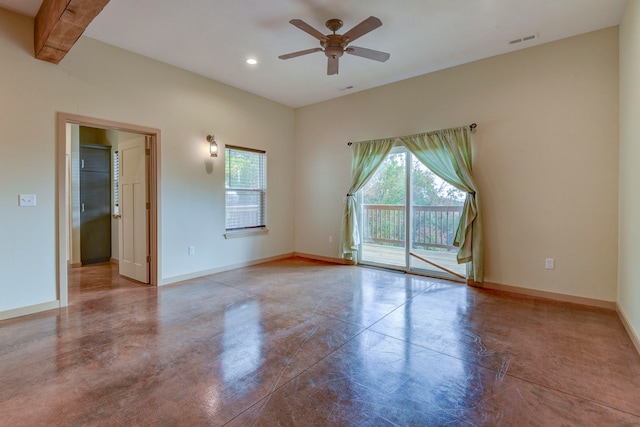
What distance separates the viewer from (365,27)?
280 cm

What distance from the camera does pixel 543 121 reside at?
3721mm

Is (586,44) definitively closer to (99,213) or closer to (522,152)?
(522,152)

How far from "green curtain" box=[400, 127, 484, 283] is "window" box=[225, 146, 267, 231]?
9.78 ft

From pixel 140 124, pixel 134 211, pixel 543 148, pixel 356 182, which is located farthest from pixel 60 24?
pixel 543 148

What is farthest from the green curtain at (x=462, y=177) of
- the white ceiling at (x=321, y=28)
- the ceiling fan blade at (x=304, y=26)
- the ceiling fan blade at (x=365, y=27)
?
the ceiling fan blade at (x=304, y=26)

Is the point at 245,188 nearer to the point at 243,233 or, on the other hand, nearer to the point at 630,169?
the point at 243,233

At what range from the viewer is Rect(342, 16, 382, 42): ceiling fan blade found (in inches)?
104

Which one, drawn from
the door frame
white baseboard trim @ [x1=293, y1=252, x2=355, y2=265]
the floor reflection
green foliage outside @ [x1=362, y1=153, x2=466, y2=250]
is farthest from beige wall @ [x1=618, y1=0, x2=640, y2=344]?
the door frame

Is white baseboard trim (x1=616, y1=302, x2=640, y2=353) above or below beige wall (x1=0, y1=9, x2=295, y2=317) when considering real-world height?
below

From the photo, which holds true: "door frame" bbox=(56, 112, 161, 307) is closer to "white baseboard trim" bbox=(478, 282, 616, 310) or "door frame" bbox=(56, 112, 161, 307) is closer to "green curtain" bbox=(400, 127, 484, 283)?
"green curtain" bbox=(400, 127, 484, 283)

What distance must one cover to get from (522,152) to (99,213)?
702cm

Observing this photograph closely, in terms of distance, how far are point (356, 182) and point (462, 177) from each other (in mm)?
1766

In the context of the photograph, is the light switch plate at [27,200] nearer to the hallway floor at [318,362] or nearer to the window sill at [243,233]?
the hallway floor at [318,362]

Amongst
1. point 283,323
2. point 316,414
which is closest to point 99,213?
point 283,323
